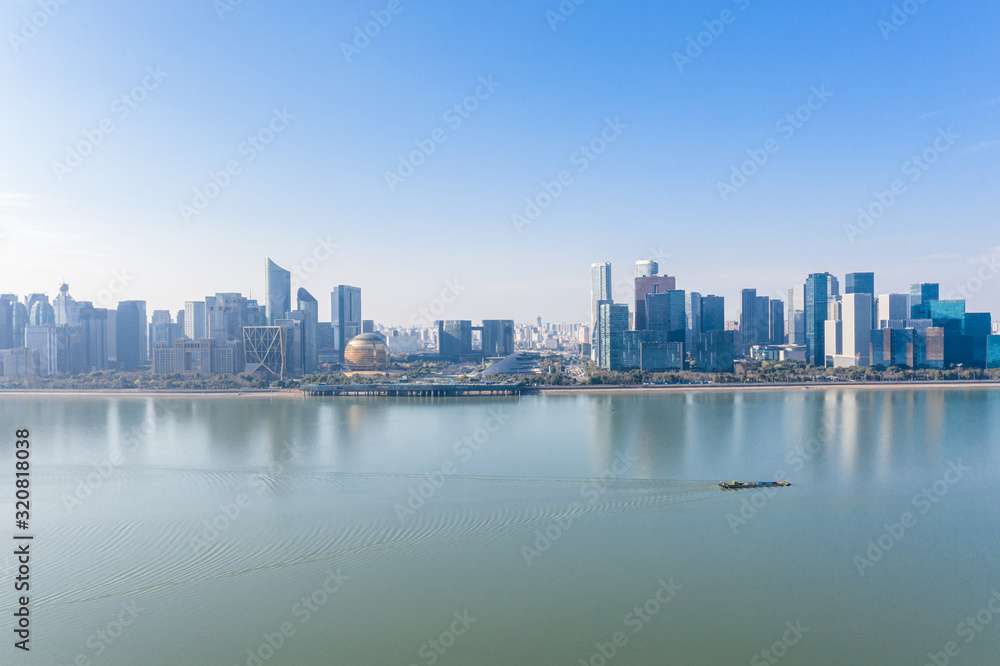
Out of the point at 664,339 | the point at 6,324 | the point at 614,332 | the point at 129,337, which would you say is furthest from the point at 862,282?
the point at 6,324

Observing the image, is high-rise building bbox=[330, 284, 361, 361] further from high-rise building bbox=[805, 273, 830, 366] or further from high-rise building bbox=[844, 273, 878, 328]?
high-rise building bbox=[844, 273, 878, 328]

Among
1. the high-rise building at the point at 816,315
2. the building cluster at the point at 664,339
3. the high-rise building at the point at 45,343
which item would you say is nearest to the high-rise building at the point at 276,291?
the high-rise building at the point at 45,343

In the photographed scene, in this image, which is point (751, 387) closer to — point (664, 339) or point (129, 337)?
point (664, 339)

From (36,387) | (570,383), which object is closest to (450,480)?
(570,383)

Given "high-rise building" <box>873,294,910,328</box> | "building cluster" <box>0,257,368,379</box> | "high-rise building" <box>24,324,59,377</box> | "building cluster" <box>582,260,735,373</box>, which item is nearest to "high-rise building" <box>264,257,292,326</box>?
"building cluster" <box>0,257,368,379</box>

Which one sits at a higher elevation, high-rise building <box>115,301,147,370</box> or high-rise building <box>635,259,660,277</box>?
high-rise building <box>635,259,660,277</box>

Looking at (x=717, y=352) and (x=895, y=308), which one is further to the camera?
(x=895, y=308)

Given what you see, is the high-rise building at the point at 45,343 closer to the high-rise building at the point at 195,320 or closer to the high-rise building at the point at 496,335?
the high-rise building at the point at 195,320
